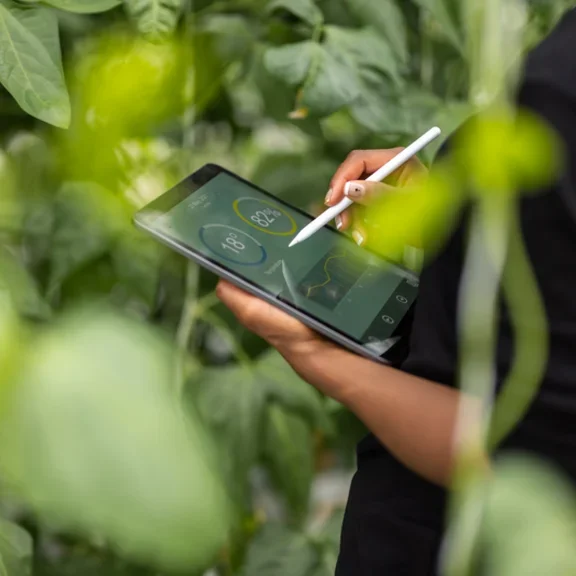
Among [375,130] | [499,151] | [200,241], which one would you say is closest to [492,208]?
[499,151]

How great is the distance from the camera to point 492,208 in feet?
0.55

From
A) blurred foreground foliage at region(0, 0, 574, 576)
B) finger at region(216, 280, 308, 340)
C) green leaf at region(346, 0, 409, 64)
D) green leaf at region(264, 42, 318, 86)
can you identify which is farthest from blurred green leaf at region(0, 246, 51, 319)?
green leaf at region(346, 0, 409, 64)

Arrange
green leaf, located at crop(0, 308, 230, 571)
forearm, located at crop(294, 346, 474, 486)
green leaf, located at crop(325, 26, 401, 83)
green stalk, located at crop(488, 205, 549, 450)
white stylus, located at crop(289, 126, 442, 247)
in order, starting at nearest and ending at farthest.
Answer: green leaf, located at crop(0, 308, 230, 571) < green stalk, located at crop(488, 205, 549, 450) < forearm, located at crop(294, 346, 474, 486) < white stylus, located at crop(289, 126, 442, 247) < green leaf, located at crop(325, 26, 401, 83)

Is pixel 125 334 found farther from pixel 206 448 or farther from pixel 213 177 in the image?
pixel 213 177

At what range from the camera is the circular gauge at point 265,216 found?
459mm

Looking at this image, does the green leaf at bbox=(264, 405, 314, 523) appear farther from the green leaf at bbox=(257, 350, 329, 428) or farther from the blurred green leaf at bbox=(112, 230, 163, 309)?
the blurred green leaf at bbox=(112, 230, 163, 309)

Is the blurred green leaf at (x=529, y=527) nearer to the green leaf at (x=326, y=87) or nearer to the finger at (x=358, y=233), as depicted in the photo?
the finger at (x=358, y=233)

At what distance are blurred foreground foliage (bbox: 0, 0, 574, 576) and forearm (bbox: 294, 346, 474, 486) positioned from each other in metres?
0.10

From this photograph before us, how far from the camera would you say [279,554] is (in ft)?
1.97

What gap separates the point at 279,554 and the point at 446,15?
0.43 metres

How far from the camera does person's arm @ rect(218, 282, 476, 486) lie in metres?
0.33

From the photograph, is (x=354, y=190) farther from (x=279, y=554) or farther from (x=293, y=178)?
(x=279, y=554)

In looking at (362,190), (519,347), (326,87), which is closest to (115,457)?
(519,347)

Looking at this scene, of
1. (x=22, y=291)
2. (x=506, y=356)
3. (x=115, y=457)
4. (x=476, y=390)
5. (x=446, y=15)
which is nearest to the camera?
(x=115, y=457)
